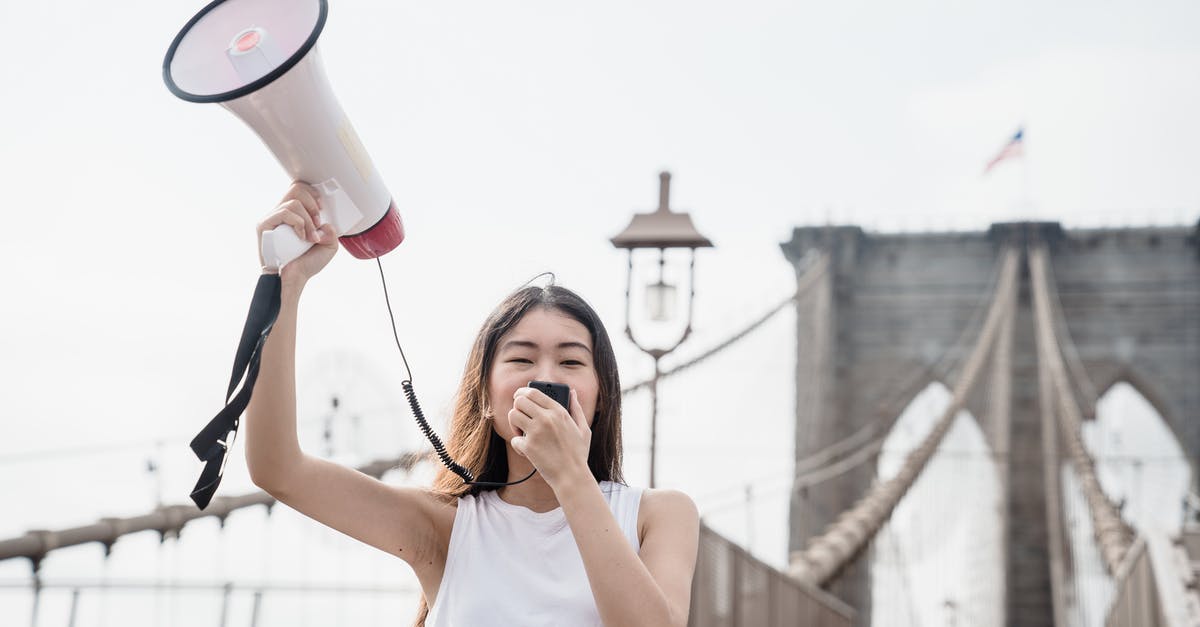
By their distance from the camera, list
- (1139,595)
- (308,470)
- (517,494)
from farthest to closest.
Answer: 1. (1139,595)
2. (517,494)
3. (308,470)

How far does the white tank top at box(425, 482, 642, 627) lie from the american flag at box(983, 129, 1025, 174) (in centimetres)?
2323

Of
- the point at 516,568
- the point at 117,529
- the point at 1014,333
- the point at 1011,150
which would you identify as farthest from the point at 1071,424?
the point at 516,568

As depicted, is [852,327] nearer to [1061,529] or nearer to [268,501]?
[1061,529]

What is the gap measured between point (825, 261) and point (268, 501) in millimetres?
17282

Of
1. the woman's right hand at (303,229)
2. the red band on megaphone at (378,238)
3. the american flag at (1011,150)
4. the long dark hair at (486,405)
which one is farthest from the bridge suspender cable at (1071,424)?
the woman's right hand at (303,229)

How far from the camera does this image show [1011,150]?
75.9 feet

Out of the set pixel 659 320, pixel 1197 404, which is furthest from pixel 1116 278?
pixel 659 320

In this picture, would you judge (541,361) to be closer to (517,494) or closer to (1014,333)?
(517,494)

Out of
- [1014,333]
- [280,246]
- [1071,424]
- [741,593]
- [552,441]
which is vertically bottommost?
[741,593]

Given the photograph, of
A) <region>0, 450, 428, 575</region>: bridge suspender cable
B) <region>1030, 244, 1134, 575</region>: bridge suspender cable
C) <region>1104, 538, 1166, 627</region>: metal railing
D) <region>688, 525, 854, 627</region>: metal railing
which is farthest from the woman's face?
<region>1030, 244, 1134, 575</region>: bridge suspender cable

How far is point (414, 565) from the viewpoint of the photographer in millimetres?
1422

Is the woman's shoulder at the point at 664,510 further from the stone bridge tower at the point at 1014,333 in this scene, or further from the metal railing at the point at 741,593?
the stone bridge tower at the point at 1014,333

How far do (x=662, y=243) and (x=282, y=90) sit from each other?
4546 millimetres

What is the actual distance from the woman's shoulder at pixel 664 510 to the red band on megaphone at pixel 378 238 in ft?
1.43
